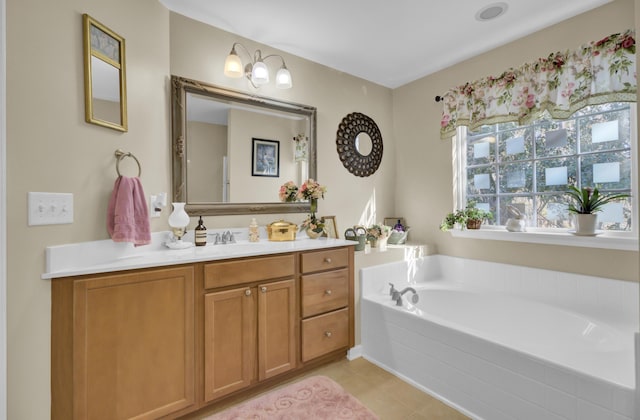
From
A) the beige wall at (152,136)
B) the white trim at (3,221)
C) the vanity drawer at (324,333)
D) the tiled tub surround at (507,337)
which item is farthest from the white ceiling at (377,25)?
the vanity drawer at (324,333)

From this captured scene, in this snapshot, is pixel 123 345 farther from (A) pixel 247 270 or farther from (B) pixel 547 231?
(B) pixel 547 231

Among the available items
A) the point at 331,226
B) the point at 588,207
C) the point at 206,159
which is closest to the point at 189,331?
the point at 206,159

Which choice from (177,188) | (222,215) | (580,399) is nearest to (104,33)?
(177,188)

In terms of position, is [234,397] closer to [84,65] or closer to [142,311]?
[142,311]

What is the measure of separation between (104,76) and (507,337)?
2970mm

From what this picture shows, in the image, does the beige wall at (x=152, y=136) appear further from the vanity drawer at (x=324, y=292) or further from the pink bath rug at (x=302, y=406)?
the pink bath rug at (x=302, y=406)

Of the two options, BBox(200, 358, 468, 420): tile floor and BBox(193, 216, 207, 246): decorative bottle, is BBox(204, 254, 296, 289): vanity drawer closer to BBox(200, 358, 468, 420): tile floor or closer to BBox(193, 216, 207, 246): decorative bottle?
BBox(193, 216, 207, 246): decorative bottle

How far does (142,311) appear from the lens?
1478mm

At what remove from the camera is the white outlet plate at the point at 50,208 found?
1.25 metres

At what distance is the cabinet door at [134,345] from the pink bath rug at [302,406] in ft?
1.02

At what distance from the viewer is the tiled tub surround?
1.33 meters

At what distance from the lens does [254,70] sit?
2270 mm

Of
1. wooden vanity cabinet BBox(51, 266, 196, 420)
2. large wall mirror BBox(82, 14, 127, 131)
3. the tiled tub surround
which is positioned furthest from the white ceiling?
the tiled tub surround

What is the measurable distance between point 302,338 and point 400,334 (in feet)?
2.24
